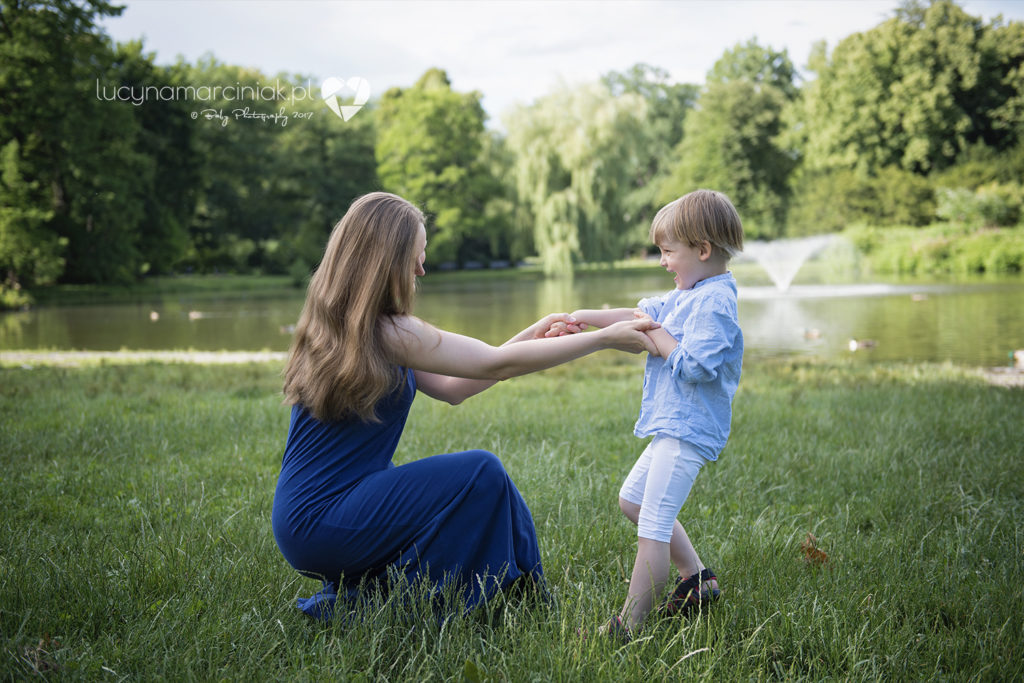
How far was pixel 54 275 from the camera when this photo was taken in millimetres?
27156

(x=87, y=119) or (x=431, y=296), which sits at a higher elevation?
(x=87, y=119)

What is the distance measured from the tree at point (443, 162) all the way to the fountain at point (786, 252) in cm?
1449

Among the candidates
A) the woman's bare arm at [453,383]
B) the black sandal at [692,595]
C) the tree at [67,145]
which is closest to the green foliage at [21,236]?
the tree at [67,145]

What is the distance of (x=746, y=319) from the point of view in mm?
18109

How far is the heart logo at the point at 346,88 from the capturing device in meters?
37.8

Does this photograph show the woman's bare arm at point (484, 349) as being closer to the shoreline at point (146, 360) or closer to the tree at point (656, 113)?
the shoreline at point (146, 360)

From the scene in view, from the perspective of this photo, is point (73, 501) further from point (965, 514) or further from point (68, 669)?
point (965, 514)

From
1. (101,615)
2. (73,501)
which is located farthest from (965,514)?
(73,501)

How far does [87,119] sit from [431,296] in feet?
44.2

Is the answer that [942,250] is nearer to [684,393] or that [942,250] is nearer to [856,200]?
[856,200]

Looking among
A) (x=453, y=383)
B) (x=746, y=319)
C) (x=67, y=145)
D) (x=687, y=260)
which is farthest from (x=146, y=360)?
(x=67, y=145)

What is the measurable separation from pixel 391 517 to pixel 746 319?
16.7 m

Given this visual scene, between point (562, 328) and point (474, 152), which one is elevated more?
point (474, 152)

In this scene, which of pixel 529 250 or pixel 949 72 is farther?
pixel 949 72
